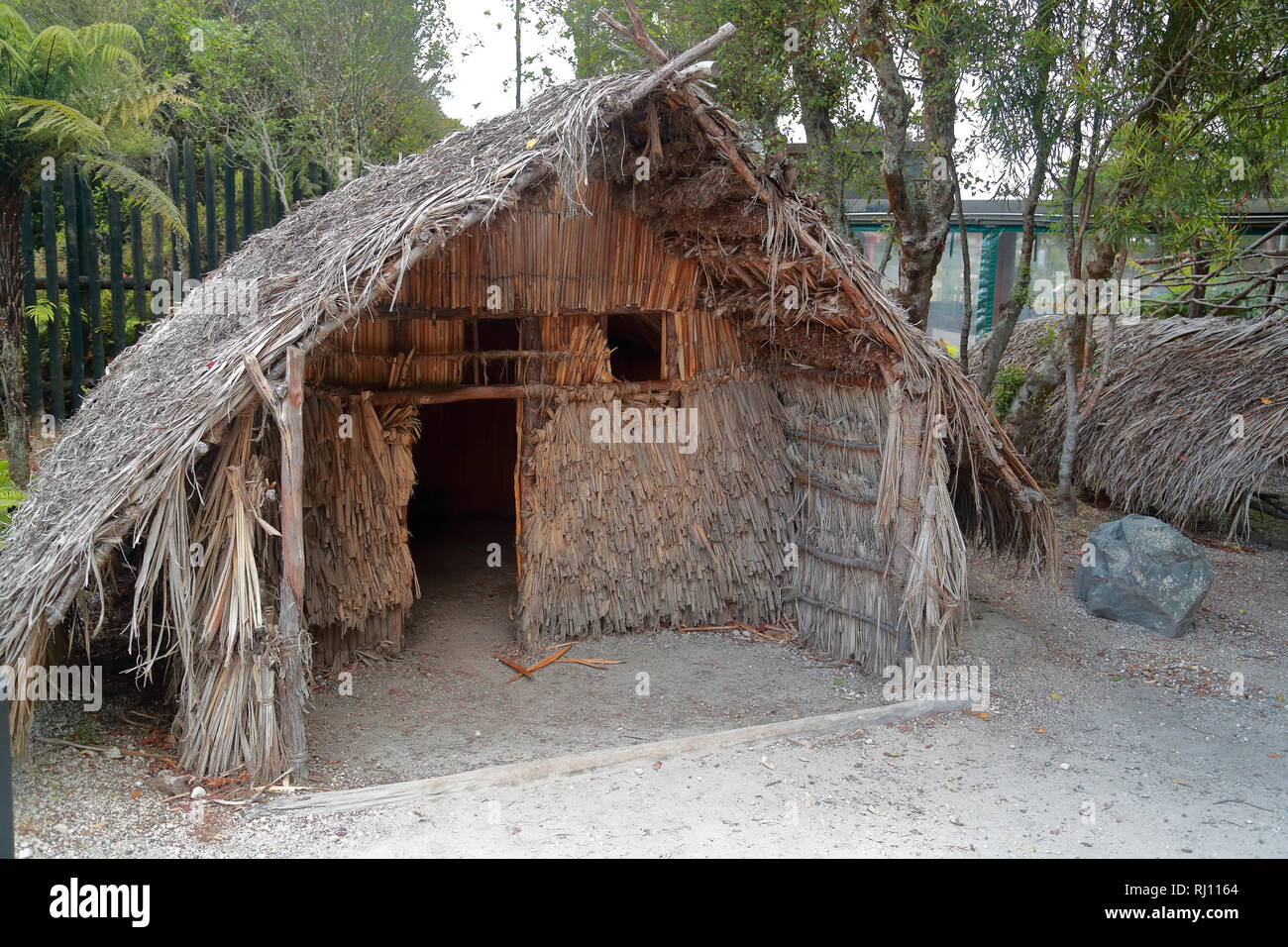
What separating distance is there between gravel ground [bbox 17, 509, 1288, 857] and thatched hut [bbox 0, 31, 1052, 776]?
0.42m

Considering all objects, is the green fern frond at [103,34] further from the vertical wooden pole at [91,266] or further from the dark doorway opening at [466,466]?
the dark doorway opening at [466,466]

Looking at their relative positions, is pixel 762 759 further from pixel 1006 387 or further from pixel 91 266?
pixel 1006 387

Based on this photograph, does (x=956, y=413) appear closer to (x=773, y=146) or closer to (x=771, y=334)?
(x=771, y=334)

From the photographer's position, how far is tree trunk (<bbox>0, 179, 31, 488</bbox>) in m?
8.65

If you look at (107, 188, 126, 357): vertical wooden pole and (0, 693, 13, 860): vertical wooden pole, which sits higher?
(107, 188, 126, 357): vertical wooden pole

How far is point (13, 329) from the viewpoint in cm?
872

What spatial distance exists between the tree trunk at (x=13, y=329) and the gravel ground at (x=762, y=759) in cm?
408

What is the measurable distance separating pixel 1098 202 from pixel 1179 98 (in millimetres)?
1050

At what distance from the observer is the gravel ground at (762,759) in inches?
174

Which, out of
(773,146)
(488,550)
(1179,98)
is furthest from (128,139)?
(1179,98)

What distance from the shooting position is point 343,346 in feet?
21.2

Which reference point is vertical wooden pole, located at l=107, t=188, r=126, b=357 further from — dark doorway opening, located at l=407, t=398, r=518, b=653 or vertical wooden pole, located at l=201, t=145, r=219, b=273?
dark doorway opening, located at l=407, t=398, r=518, b=653

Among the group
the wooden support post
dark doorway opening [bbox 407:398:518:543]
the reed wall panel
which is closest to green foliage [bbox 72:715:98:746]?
the wooden support post

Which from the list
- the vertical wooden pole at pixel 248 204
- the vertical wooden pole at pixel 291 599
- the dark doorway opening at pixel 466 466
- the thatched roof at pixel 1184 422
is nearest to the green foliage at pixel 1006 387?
the thatched roof at pixel 1184 422
